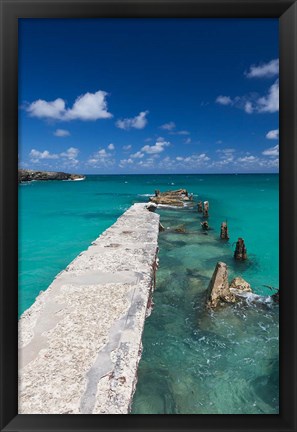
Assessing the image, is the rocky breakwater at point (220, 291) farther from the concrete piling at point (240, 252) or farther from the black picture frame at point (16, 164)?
the concrete piling at point (240, 252)

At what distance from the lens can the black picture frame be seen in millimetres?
2275

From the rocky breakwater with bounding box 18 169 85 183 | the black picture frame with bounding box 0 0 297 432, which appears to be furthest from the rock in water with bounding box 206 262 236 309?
the rocky breakwater with bounding box 18 169 85 183

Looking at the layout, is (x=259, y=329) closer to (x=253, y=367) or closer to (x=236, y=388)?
(x=253, y=367)

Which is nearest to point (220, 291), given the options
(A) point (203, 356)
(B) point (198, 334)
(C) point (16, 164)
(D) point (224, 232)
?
(B) point (198, 334)

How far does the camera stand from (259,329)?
5.71 metres

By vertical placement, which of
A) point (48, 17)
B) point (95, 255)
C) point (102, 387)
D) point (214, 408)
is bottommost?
point (214, 408)

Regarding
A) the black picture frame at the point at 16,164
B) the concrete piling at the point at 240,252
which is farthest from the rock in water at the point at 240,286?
the black picture frame at the point at 16,164

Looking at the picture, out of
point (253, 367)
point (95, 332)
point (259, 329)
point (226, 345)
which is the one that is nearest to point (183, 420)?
point (95, 332)

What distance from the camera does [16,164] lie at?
91.9 inches

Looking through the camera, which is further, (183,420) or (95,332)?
(95,332)

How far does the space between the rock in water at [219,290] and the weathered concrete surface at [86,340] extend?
1614 mm

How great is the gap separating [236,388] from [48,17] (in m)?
4.93

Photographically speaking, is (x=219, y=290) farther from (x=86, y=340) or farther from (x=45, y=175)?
(x=45, y=175)

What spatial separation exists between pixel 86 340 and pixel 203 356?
227 centimetres
